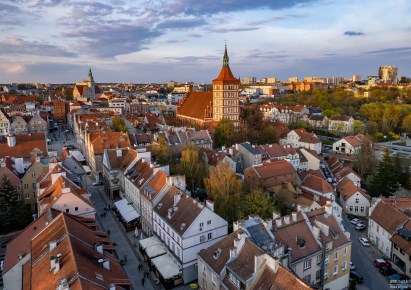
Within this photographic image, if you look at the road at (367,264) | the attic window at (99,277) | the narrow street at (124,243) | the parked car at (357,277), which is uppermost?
the attic window at (99,277)

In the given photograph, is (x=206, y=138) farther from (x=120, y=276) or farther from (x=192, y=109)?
(x=120, y=276)

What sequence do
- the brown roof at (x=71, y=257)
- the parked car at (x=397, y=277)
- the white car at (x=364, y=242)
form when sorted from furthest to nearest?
the white car at (x=364, y=242), the parked car at (x=397, y=277), the brown roof at (x=71, y=257)

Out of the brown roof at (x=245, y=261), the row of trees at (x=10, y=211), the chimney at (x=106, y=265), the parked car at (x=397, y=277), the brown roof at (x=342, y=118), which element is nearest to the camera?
the chimney at (x=106, y=265)

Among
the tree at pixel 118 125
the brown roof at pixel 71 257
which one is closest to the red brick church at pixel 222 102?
the tree at pixel 118 125

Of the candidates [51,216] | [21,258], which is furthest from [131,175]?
[21,258]

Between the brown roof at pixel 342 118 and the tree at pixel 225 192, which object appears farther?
the brown roof at pixel 342 118

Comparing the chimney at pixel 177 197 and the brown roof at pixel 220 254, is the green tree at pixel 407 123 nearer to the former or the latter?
the chimney at pixel 177 197

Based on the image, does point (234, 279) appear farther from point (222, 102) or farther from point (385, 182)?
point (222, 102)

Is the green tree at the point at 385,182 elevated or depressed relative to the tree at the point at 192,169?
depressed
